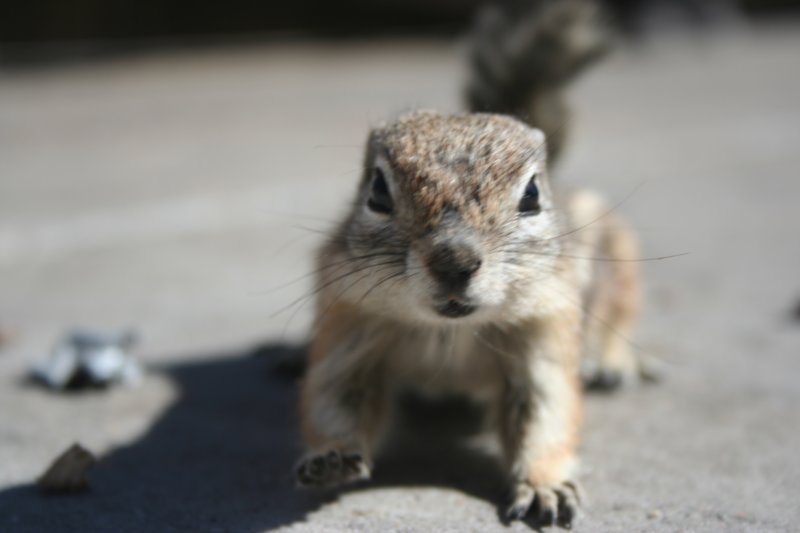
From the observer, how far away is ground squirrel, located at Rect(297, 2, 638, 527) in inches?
117

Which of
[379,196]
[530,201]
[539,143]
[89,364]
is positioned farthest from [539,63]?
[89,364]

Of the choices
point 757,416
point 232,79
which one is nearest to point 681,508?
point 757,416

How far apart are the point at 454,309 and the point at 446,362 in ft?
2.40

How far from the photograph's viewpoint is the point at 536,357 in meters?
3.47

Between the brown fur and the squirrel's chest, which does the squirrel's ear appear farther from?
the squirrel's chest

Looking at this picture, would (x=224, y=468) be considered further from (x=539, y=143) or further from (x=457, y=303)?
(x=539, y=143)

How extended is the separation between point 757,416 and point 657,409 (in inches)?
16.5

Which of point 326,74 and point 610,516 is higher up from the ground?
point 326,74

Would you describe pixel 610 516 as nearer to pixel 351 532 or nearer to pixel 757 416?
pixel 351 532

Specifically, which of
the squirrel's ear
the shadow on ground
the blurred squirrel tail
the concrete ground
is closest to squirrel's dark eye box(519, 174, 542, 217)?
the squirrel's ear

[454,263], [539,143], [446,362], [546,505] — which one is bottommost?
[546,505]

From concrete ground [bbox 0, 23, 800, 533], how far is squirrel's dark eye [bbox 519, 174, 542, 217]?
0.86 m

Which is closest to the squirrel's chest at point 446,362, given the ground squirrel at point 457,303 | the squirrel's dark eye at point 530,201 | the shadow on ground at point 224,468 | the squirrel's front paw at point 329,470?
the ground squirrel at point 457,303

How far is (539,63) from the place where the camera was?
14.7ft
